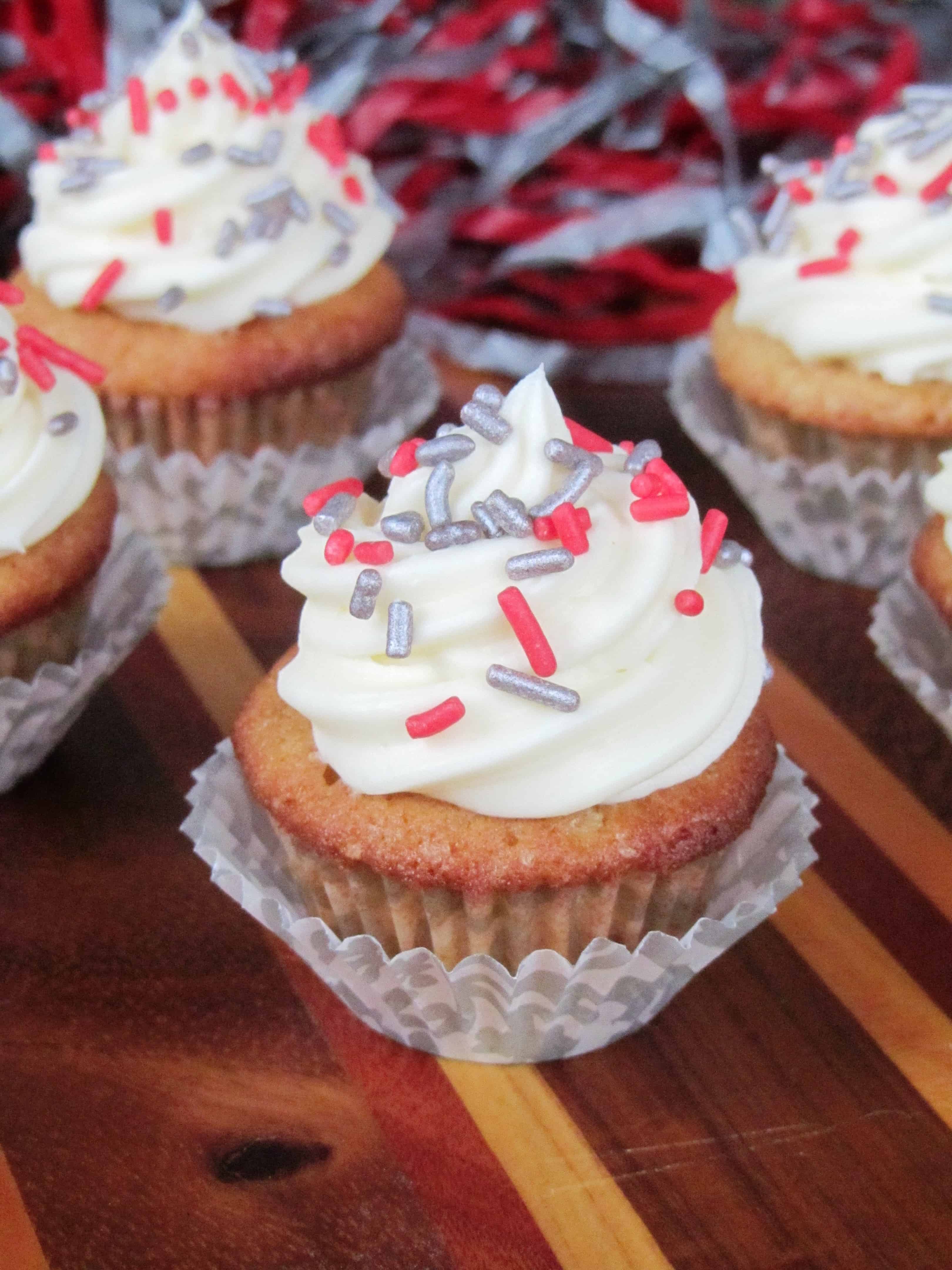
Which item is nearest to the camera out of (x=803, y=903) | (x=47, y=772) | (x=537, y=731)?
(x=537, y=731)

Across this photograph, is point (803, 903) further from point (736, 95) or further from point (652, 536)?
point (736, 95)

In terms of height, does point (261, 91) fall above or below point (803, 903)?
above

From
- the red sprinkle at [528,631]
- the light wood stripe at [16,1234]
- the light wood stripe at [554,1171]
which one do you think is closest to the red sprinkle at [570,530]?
the red sprinkle at [528,631]

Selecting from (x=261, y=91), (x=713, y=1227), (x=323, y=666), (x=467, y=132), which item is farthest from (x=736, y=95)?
(x=713, y=1227)

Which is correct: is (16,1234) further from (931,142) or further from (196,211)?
(931,142)

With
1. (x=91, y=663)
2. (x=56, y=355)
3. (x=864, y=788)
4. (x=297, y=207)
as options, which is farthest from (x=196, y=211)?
(x=864, y=788)

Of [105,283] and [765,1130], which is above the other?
[105,283]
